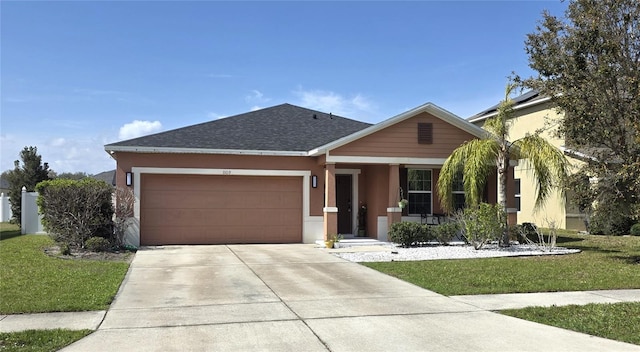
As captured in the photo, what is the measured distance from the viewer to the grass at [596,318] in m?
6.59

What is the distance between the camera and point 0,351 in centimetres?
563

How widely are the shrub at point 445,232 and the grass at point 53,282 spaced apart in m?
9.12

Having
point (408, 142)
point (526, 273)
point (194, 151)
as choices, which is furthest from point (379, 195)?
point (526, 273)

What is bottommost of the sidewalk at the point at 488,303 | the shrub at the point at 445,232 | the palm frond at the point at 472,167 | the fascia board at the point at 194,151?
the sidewalk at the point at 488,303

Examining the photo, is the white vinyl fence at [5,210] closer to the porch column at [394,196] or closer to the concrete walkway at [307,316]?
the concrete walkway at [307,316]

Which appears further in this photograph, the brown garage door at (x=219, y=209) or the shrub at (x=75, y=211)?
the brown garage door at (x=219, y=209)

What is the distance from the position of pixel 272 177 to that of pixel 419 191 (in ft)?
17.3

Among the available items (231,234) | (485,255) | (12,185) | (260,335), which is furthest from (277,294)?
(12,185)

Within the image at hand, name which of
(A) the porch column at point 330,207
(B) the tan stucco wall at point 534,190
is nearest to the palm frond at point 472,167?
(A) the porch column at point 330,207

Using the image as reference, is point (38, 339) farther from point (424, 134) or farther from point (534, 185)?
point (534, 185)

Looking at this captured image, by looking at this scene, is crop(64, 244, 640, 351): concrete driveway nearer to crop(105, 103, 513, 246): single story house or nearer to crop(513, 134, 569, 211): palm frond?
crop(105, 103, 513, 246): single story house

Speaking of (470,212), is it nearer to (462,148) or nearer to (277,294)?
(462,148)

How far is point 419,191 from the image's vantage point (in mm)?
19047

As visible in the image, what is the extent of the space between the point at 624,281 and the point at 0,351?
10.3 m
